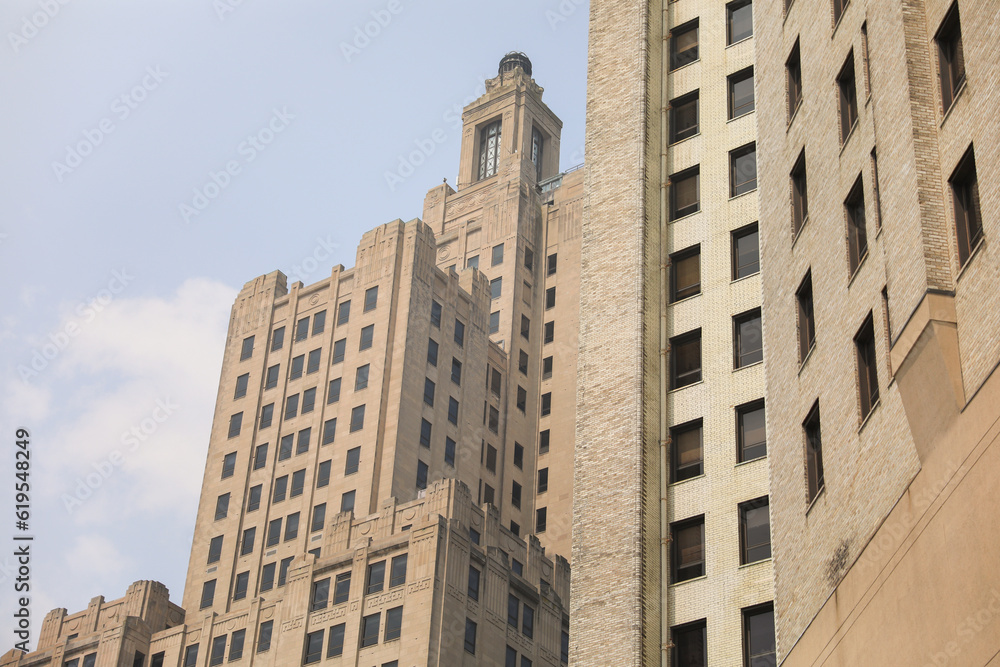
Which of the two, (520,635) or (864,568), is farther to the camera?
(520,635)

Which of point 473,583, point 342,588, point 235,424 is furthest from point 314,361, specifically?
point 473,583

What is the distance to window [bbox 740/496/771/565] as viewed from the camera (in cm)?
3541

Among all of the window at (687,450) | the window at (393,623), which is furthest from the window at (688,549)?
the window at (393,623)

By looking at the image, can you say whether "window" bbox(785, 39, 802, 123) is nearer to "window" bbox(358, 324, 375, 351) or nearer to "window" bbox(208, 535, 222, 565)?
"window" bbox(358, 324, 375, 351)

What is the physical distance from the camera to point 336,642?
247 ft

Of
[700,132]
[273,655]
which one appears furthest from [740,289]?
[273,655]

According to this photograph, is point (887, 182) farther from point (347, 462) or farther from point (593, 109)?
point (347, 462)

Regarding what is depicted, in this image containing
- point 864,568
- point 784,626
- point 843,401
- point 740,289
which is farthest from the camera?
point 740,289

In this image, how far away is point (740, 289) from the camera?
40.0 metres

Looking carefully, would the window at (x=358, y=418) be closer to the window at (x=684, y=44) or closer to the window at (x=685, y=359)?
the window at (x=684, y=44)

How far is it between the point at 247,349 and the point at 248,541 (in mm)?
16756

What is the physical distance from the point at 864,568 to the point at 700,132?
21.5 meters

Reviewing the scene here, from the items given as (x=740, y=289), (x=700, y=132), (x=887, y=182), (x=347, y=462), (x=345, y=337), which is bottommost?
(x=887, y=182)

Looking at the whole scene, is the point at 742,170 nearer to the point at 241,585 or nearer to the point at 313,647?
the point at 313,647
